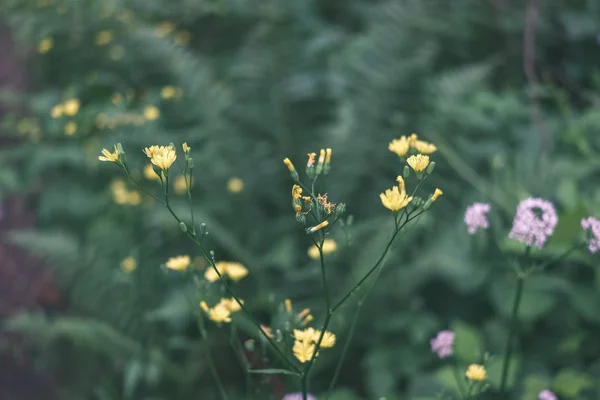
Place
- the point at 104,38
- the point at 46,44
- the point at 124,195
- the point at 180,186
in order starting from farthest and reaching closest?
the point at 104,38 → the point at 46,44 → the point at 180,186 → the point at 124,195

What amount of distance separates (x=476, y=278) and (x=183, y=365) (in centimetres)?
98

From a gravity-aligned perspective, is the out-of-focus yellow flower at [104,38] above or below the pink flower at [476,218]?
above

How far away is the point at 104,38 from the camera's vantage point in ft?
8.21

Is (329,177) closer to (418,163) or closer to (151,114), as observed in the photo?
(151,114)

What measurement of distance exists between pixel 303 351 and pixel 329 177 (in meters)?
1.39

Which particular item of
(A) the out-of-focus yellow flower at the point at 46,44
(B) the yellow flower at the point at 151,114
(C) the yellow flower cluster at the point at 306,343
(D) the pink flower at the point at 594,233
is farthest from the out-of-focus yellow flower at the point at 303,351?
(A) the out-of-focus yellow flower at the point at 46,44

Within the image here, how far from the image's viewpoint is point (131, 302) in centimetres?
178

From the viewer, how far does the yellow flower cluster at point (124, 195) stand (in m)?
1.82

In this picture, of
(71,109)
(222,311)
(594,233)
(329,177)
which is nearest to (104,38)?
(71,109)

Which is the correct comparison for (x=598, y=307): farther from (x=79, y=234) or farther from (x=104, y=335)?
(x=79, y=234)

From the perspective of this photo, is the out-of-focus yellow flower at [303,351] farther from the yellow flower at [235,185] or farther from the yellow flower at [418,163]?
the yellow flower at [235,185]

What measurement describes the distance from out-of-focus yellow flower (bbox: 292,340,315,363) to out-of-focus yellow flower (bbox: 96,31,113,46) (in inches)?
81.5

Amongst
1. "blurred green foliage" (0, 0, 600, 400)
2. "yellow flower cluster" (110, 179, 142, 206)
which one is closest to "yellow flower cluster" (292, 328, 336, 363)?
"blurred green foliage" (0, 0, 600, 400)

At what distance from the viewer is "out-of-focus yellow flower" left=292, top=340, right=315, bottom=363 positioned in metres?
0.79
